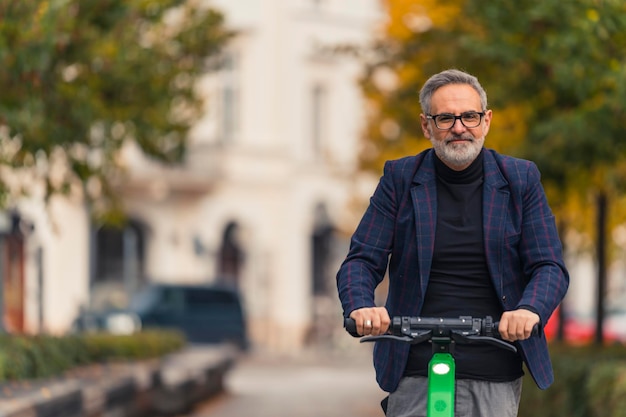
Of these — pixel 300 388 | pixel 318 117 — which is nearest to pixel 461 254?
pixel 300 388

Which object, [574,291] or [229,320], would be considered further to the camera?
[574,291]

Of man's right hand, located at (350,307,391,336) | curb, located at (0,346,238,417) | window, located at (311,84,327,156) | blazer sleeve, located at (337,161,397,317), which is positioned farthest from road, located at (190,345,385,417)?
man's right hand, located at (350,307,391,336)

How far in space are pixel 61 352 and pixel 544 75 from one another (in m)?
4.83

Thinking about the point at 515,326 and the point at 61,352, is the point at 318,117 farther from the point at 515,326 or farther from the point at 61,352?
the point at 515,326

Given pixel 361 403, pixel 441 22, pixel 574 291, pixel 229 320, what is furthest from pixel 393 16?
pixel 574 291

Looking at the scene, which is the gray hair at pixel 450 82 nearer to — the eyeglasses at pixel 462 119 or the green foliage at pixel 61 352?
the eyeglasses at pixel 462 119

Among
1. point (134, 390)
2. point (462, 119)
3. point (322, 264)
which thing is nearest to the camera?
point (462, 119)

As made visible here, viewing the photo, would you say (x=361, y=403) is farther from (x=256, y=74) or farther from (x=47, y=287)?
(x=256, y=74)

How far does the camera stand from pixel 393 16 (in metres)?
21.4

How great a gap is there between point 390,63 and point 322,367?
15.7 meters

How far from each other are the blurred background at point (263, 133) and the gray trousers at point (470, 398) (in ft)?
19.2

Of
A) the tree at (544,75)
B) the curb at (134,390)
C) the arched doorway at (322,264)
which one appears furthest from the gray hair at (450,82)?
the arched doorway at (322,264)

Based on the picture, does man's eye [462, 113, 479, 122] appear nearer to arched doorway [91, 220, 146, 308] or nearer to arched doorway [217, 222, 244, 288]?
arched doorway [91, 220, 146, 308]

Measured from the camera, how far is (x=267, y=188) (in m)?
45.1
